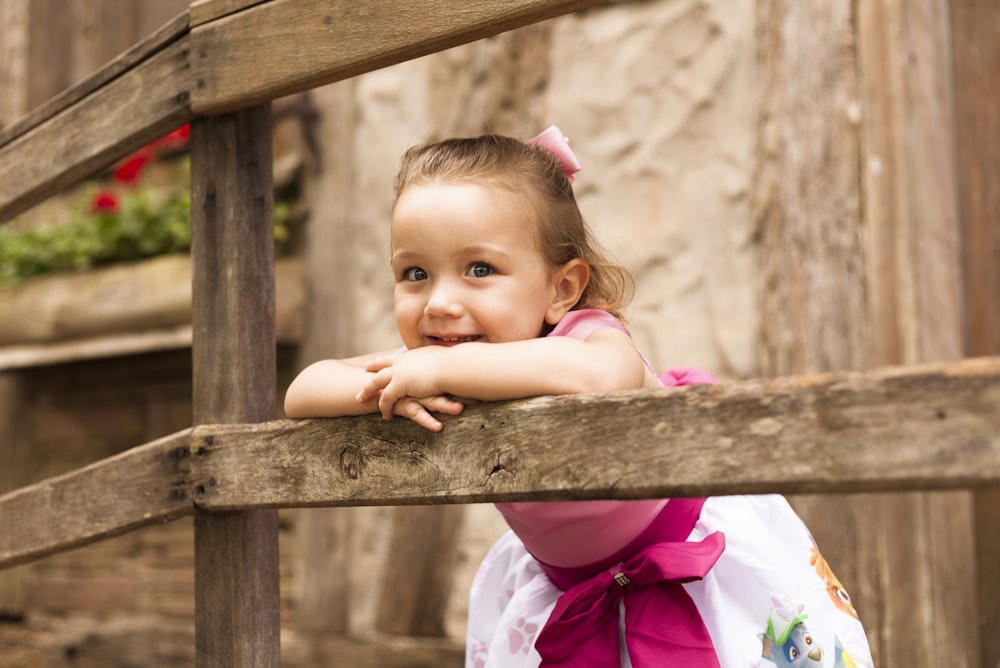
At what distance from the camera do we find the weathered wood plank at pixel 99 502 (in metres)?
1.87

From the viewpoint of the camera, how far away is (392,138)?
4.21m

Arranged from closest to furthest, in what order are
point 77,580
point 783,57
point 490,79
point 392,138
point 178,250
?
point 783,57 < point 490,79 < point 392,138 < point 178,250 < point 77,580

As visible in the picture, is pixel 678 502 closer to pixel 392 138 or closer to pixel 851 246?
pixel 851 246

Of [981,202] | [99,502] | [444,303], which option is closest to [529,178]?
[444,303]

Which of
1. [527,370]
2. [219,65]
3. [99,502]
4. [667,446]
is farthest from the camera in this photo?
[99,502]

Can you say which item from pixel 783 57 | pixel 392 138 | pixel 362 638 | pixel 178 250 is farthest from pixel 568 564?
pixel 178 250

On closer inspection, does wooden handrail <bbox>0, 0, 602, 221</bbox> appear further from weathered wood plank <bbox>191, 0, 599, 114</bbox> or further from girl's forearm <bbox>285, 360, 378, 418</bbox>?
girl's forearm <bbox>285, 360, 378, 418</bbox>

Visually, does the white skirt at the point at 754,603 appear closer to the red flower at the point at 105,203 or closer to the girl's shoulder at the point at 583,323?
the girl's shoulder at the point at 583,323

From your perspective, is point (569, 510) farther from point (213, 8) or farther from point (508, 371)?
point (213, 8)

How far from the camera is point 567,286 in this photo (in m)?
1.86

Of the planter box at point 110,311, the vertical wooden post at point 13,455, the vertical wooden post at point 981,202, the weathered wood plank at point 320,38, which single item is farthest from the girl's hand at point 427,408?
the vertical wooden post at point 13,455

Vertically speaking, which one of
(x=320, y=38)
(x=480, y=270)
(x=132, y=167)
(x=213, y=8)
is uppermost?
(x=132, y=167)

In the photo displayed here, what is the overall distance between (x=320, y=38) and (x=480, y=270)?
42 centimetres

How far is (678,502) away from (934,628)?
1490 millimetres
